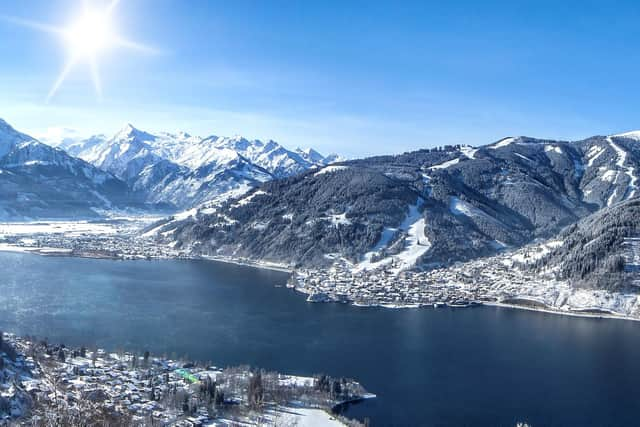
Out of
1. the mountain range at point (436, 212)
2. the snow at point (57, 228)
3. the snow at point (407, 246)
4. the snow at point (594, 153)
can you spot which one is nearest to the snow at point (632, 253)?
the mountain range at point (436, 212)

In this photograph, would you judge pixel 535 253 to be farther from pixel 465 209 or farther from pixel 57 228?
pixel 57 228

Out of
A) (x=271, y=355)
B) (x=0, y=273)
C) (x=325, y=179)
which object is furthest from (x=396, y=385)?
(x=325, y=179)

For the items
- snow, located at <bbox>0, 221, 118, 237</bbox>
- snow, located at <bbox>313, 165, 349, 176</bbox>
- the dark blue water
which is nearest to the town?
the dark blue water

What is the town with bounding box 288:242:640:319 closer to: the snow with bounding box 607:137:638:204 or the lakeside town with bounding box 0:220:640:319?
the lakeside town with bounding box 0:220:640:319

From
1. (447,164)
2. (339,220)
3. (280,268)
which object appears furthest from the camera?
(447,164)

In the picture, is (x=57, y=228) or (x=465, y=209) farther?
(x=57, y=228)

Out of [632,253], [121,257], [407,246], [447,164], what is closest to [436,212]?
[407,246]
